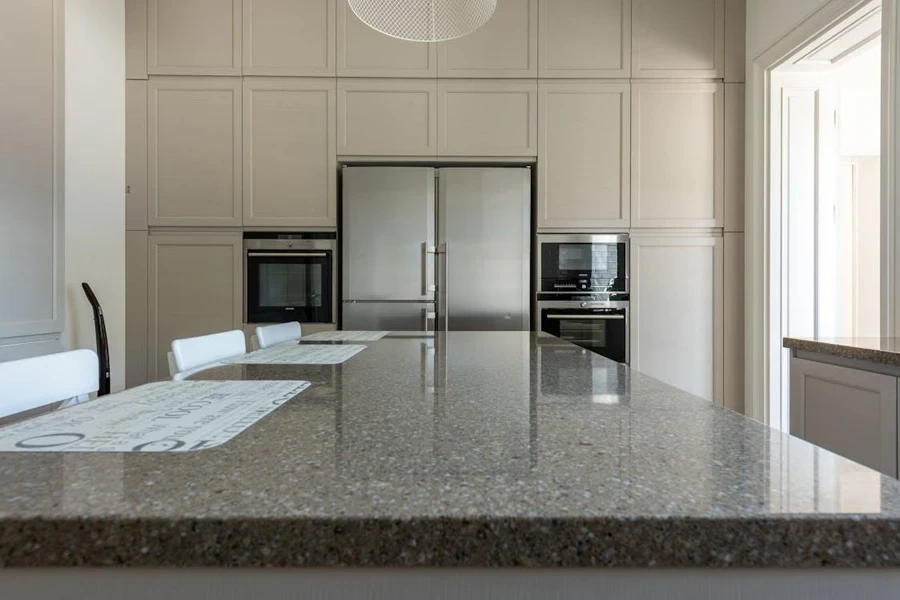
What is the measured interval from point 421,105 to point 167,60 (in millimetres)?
1393

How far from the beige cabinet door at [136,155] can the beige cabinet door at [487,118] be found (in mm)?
1602

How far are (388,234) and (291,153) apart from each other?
0.70 metres

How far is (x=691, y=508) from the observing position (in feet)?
0.96

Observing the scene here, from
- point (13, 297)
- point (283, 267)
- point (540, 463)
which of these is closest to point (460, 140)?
point (283, 267)

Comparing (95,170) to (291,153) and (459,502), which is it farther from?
(459,502)

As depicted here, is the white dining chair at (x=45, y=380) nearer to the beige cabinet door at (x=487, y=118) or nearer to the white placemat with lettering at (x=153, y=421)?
the white placemat with lettering at (x=153, y=421)

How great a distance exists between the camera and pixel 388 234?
2.75 m

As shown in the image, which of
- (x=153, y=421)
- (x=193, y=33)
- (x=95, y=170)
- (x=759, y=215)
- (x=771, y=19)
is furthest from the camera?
(x=193, y=33)

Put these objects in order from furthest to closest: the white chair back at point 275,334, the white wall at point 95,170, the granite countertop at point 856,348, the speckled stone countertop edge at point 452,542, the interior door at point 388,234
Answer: the interior door at point 388,234 < the white wall at point 95,170 < the white chair back at point 275,334 < the granite countertop at point 856,348 < the speckled stone countertop edge at point 452,542

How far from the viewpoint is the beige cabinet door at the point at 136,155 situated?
277cm

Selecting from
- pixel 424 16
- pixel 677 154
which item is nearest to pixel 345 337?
pixel 424 16

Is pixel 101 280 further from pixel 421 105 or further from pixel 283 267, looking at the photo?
pixel 421 105

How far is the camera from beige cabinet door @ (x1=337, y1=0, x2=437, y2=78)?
2.78 metres

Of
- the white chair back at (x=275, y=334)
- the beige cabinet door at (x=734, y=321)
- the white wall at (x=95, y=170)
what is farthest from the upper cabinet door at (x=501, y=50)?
the white chair back at (x=275, y=334)
